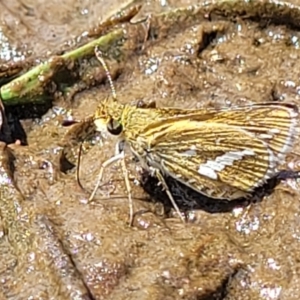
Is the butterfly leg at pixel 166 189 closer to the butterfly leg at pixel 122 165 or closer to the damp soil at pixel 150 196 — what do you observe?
the damp soil at pixel 150 196

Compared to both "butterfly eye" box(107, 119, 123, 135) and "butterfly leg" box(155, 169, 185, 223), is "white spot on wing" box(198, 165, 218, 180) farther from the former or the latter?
"butterfly eye" box(107, 119, 123, 135)

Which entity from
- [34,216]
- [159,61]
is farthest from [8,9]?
[34,216]

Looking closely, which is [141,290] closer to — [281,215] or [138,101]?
[281,215]

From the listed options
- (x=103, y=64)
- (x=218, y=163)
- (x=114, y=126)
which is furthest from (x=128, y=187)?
(x=103, y=64)

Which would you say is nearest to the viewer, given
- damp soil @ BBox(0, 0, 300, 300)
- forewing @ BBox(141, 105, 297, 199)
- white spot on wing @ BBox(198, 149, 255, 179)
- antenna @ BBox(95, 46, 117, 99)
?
damp soil @ BBox(0, 0, 300, 300)

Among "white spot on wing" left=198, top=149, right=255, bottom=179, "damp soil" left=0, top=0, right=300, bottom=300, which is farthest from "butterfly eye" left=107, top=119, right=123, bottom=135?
"white spot on wing" left=198, top=149, right=255, bottom=179

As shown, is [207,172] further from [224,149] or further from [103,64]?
[103,64]

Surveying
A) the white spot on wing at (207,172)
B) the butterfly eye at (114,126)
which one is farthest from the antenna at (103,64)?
the white spot on wing at (207,172)

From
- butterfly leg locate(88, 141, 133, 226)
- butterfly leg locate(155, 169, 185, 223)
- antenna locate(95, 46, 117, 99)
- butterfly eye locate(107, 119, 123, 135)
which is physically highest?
butterfly eye locate(107, 119, 123, 135)
